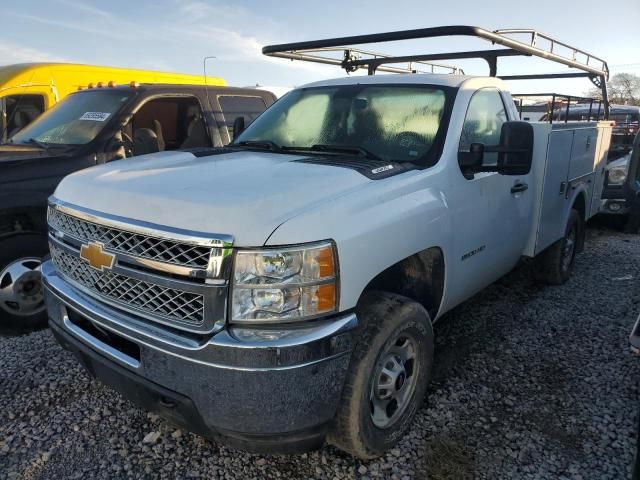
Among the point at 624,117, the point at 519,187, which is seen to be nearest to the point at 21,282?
the point at 519,187

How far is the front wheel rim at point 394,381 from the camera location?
97.6 inches

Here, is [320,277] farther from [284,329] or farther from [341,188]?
[341,188]

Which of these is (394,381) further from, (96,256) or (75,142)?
(75,142)

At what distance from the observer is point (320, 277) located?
6.63ft

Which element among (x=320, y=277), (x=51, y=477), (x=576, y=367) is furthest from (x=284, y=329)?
(x=576, y=367)

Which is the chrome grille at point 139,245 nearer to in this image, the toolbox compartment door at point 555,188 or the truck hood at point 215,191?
the truck hood at point 215,191

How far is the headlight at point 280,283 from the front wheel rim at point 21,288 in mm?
2487

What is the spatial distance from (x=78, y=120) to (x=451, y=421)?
409cm

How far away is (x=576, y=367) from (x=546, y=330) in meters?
0.62

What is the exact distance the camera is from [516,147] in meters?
2.94

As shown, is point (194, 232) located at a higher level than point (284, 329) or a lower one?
higher

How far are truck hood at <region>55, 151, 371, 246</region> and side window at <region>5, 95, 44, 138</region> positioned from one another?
5297 millimetres

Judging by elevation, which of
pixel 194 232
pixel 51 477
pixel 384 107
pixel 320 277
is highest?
pixel 384 107

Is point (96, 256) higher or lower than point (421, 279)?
higher
